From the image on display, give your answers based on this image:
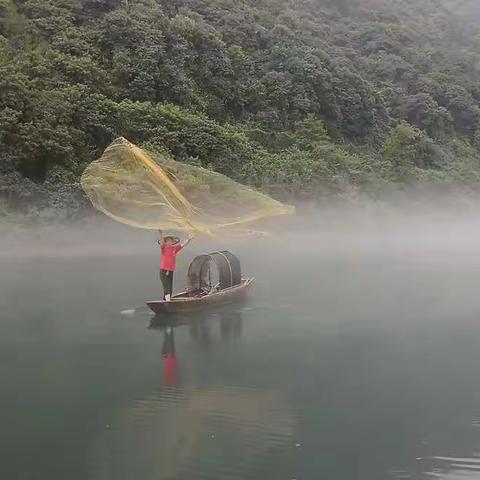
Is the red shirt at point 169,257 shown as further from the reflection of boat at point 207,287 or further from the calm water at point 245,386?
the calm water at point 245,386

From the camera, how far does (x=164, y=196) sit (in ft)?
53.1

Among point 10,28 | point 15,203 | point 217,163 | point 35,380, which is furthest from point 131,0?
point 35,380

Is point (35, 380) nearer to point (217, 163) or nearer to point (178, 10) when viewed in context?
point (217, 163)

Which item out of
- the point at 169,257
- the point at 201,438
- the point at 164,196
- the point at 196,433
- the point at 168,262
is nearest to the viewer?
the point at 201,438

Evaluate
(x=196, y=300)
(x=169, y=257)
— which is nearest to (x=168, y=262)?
(x=169, y=257)

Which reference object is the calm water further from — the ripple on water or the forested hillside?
the forested hillside

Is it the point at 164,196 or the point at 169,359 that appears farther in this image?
the point at 164,196

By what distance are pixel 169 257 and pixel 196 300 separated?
1.19 meters

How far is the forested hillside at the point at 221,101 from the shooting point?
3572 cm

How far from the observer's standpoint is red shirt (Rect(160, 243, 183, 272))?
16766mm

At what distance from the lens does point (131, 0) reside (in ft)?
152

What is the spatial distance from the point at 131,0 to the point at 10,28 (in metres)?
8.37

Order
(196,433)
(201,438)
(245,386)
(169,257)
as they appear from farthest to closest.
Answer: (169,257) → (245,386) → (196,433) → (201,438)

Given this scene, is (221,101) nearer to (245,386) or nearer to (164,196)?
(164,196)
